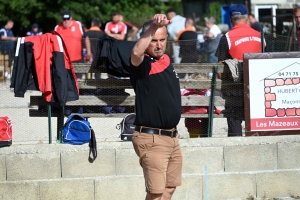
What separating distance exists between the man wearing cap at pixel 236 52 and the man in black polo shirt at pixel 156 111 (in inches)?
91.1

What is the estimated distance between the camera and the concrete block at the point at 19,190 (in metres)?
7.73

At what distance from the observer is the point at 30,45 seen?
7855 millimetres

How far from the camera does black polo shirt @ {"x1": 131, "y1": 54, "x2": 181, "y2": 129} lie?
19.9 ft

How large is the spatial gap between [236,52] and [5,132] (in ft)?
9.72

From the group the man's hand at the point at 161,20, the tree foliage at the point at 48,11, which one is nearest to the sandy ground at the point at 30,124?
the man's hand at the point at 161,20

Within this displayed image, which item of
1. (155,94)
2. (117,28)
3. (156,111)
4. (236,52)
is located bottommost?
(156,111)

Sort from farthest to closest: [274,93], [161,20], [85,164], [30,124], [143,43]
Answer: [30,124], [274,93], [85,164], [143,43], [161,20]

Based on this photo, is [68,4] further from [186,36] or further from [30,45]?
[30,45]

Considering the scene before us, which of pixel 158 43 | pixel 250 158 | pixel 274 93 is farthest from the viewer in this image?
pixel 274 93

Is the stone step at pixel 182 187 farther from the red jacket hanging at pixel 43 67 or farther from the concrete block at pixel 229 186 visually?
the red jacket hanging at pixel 43 67

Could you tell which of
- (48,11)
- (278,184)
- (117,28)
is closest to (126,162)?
(278,184)

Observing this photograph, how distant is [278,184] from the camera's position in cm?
818

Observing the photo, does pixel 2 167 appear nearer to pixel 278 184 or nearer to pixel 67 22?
pixel 278 184

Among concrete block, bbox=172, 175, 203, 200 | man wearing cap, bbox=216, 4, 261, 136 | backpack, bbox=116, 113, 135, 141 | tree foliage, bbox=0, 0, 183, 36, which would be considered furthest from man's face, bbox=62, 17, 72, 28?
tree foliage, bbox=0, 0, 183, 36
